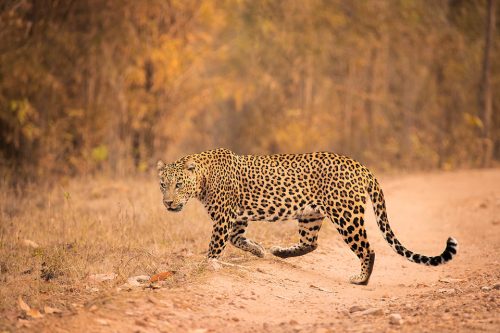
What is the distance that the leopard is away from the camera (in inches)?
335

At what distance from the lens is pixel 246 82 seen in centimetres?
2153

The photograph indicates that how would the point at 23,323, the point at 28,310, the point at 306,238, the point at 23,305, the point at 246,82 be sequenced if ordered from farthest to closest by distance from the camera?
the point at 246,82 < the point at 306,238 < the point at 23,305 < the point at 28,310 < the point at 23,323

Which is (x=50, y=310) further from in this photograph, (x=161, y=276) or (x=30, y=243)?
(x=30, y=243)

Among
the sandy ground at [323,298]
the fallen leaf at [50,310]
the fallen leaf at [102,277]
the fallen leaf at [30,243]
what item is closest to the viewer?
the sandy ground at [323,298]

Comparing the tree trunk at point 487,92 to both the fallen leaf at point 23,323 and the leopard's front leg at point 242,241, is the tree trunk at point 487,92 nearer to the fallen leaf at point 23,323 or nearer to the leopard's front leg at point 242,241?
the leopard's front leg at point 242,241

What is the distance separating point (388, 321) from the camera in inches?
257

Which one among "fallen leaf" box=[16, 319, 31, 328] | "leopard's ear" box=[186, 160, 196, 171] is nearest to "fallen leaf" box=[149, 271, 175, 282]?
"leopard's ear" box=[186, 160, 196, 171]

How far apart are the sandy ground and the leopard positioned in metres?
0.45

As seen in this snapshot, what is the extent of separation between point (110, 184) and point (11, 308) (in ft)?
26.7

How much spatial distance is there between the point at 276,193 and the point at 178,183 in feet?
3.88

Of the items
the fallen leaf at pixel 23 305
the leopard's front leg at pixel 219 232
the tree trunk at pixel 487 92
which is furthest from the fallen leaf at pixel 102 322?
the tree trunk at pixel 487 92

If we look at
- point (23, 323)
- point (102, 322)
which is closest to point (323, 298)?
point (102, 322)

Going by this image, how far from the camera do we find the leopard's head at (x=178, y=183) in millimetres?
8344

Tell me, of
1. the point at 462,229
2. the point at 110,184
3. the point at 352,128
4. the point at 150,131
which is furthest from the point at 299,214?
the point at 352,128
